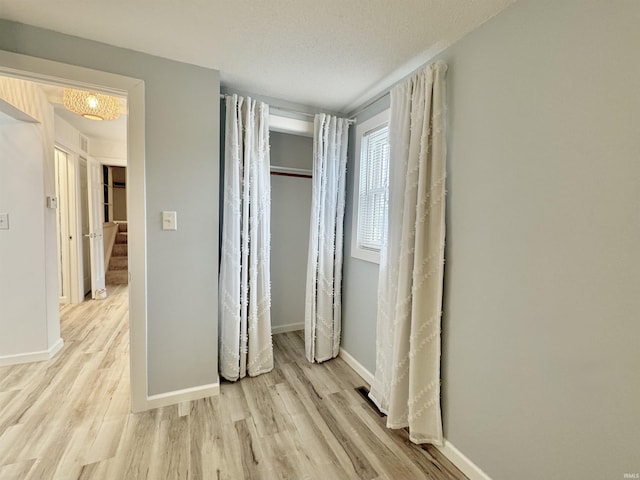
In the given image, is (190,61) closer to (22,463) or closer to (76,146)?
(22,463)

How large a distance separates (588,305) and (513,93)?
3.14ft

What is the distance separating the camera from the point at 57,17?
148 centimetres

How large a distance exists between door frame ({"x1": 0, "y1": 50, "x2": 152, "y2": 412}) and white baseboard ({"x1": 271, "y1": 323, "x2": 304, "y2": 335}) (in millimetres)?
1469

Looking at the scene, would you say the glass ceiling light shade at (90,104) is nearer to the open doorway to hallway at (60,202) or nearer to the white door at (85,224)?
the open doorway to hallway at (60,202)

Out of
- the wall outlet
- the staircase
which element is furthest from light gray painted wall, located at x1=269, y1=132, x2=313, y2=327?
the staircase

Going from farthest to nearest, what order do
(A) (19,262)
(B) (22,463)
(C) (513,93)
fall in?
1. (A) (19,262)
2. (B) (22,463)
3. (C) (513,93)

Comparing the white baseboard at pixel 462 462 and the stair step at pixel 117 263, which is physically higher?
the stair step at pixel 117 263

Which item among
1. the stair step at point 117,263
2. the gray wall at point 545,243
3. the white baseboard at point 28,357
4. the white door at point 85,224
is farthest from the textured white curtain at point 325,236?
the stair step at point 117,263

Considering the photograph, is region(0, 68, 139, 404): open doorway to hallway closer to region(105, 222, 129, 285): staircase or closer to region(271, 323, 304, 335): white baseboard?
region(105, 222, 129, 285): staircase

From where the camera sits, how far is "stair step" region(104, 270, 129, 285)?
5.30 meters

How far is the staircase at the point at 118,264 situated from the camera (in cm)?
537

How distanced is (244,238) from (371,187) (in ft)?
3.72

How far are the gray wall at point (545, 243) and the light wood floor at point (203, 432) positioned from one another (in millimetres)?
511

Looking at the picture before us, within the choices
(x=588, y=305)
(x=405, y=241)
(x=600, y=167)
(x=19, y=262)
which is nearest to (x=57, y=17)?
(x=19, y=262)
